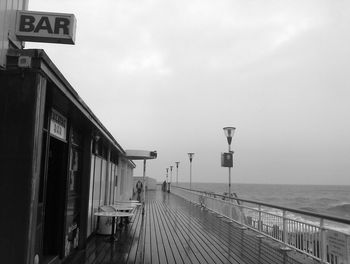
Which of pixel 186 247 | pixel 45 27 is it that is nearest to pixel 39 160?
pixel 45 27

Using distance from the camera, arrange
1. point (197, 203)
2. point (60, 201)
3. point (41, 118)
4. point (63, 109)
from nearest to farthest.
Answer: point (41, 118), point (63, 109), point (60, 201), point (197, 203)

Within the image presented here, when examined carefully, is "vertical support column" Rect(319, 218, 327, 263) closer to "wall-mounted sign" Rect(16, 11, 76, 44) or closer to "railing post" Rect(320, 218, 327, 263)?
"railing post" Rect(320, 218, 327, 263)

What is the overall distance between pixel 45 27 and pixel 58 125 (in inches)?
67.2

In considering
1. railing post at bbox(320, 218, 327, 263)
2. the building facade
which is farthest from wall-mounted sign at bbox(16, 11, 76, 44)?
railing post at bbox(320, 218, 327, 263)

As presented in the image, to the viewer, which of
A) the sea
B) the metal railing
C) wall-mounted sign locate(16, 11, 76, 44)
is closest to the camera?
wall-mounted sign locate(16, 11, 76, 44)

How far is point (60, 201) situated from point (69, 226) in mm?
711

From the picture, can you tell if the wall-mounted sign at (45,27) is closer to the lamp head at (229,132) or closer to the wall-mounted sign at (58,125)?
the wall-mounted sign at (58,125)

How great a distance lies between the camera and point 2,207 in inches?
143

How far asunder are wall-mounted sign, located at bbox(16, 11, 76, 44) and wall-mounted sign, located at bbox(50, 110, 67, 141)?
1.28 m

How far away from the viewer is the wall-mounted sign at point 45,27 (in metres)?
4.17

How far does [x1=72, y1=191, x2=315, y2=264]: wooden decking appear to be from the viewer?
6738mm

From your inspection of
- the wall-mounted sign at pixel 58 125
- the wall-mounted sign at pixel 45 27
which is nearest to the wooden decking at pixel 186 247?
the wall-mounted sign at pixel 58 125

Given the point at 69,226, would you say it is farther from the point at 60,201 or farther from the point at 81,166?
the point at 81,166

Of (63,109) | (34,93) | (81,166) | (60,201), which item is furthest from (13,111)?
(81,166)
